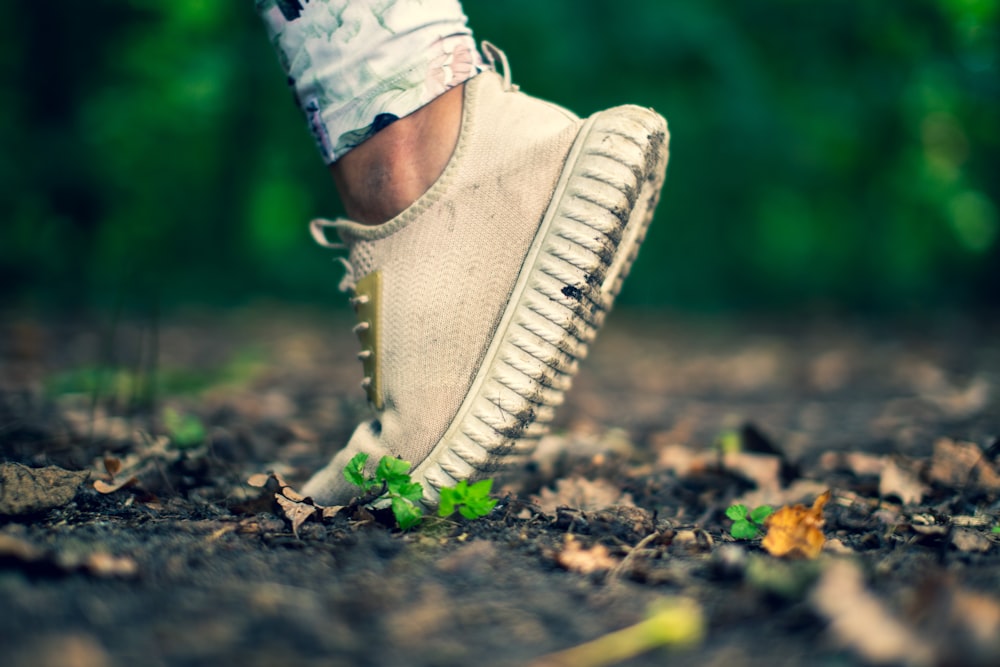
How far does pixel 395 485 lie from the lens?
1.16 meters

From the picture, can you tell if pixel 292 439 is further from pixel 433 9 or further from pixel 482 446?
pixel 433 9

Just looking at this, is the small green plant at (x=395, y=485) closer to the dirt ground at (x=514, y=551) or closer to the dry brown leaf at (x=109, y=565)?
the dirt ground at (x=514, y=551)

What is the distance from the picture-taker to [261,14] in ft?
4.54

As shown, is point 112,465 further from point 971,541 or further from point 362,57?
point 971,541

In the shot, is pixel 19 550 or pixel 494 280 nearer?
pixel 19 550

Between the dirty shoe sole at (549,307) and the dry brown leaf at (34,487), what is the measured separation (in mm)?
525

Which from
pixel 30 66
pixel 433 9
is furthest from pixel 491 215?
pixel 30 66

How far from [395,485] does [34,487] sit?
1.76 ft

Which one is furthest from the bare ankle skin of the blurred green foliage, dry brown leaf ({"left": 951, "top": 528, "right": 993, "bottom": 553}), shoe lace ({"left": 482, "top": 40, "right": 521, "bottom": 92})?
the blurred green foliage

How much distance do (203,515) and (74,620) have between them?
1.32ft

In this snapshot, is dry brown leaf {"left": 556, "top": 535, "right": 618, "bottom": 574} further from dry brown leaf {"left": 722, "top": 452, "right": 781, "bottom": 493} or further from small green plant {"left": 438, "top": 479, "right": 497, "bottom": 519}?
dry brown leaf {"left": 722, "top": 452, "right": 781, "bottom": 493}

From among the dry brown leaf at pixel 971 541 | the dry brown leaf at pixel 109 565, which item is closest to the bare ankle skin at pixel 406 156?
the dry brown leaf at pixel 109 565

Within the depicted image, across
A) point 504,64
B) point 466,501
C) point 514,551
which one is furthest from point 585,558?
point 504,64

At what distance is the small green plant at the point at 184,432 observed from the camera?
1604 mm
